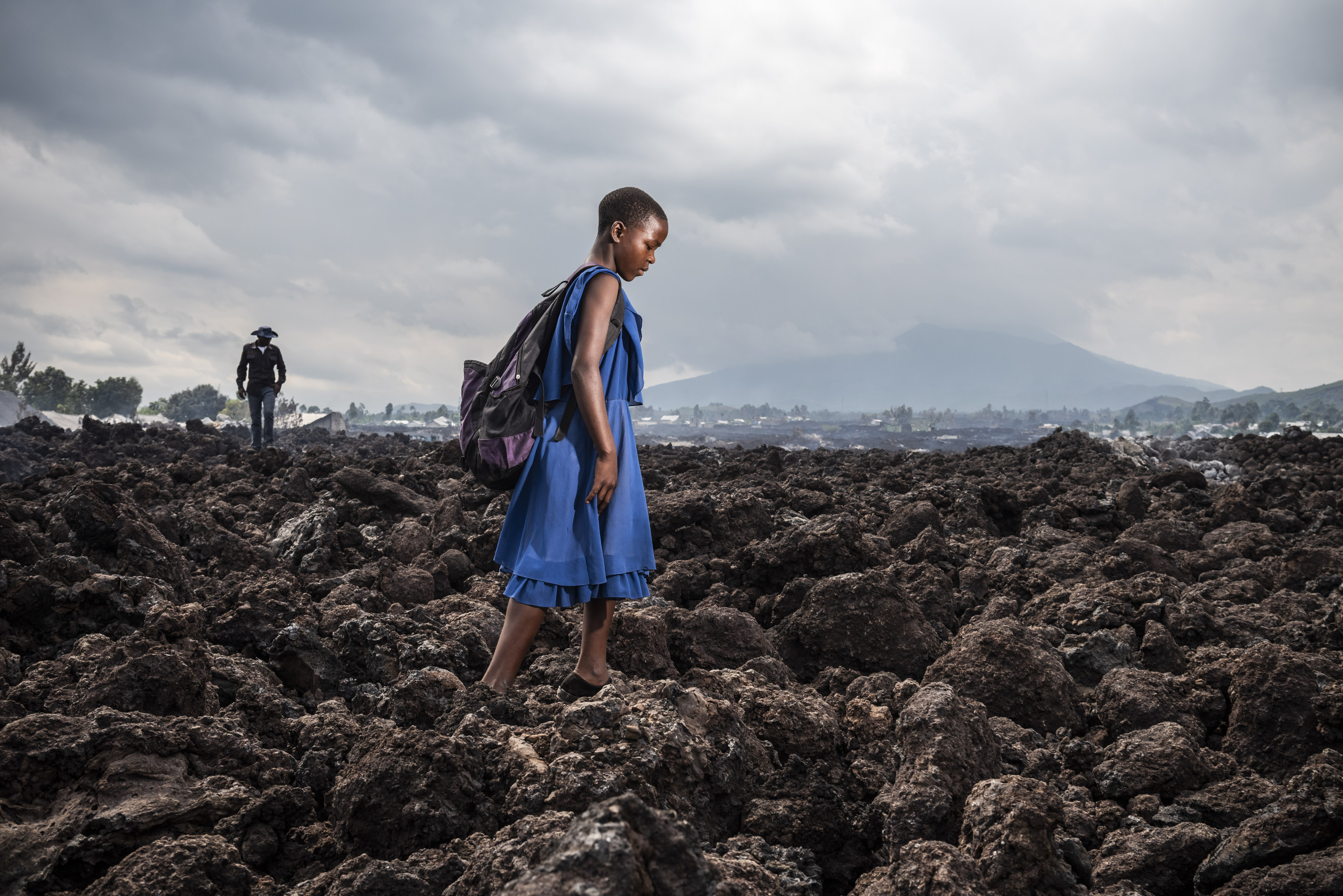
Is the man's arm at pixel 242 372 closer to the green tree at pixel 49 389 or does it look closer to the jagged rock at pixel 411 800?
the jagged rock at pixel 411 800

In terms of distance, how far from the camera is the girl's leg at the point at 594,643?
3604 millimetres

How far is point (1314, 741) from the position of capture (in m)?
3.52

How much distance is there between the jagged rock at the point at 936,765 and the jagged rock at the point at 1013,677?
0.78 meters

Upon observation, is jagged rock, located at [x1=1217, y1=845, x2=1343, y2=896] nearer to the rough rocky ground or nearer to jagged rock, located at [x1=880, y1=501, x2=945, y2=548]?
the rough rocky ground

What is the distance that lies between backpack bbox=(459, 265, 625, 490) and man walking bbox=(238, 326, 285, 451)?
14405mm

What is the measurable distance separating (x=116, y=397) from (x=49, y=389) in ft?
23.8

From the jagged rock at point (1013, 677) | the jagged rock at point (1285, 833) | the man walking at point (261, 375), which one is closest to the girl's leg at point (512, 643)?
the jagged rock at point (1013, 677)

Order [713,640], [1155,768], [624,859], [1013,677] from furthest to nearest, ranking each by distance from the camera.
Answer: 1. [713,640]
2. [1013,677]
3. [1155,768]
4. [624,859]

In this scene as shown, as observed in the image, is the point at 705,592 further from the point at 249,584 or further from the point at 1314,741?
the point at 1314,741

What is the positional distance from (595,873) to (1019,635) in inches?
126

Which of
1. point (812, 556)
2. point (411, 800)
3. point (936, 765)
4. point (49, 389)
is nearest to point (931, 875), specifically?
point (936, 765)

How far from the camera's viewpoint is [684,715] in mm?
2975

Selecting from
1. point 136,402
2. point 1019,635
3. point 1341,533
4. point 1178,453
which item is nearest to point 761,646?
point 1019,635

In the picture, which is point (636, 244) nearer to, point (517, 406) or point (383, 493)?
point (517, 406)
